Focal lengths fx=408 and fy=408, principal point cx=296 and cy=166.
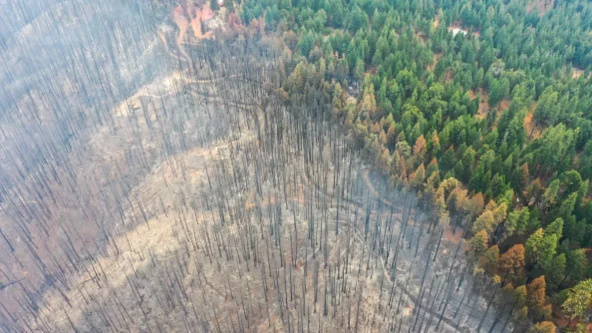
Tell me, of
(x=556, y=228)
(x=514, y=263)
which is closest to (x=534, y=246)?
(x=514, y=263)

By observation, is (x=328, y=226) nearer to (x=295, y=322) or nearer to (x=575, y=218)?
(x=295, y=322)

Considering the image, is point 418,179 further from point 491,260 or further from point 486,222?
point 491,260

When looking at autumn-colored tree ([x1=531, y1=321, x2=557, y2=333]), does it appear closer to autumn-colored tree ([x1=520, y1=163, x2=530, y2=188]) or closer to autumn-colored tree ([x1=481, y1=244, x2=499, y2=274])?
autumn-colored tree ([x1=481, y1=244, x2=499, y2=274])

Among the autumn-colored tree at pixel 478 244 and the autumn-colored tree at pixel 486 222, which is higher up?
the autumn-colored tree at pixel 486 222

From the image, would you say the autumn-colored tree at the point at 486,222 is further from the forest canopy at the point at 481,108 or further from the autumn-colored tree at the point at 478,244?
the autumn-colored tree at the point at 478,244

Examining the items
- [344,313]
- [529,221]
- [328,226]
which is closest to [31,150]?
[328,226]

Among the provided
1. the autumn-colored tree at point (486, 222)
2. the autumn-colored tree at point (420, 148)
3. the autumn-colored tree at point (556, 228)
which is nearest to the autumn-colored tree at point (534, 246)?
the autumn-colored tree at point (556, 228)
